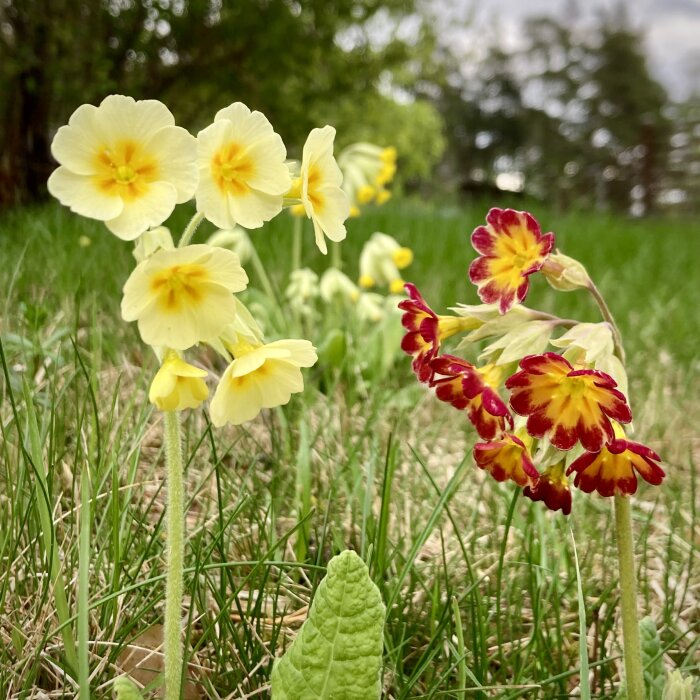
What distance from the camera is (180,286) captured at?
84cm

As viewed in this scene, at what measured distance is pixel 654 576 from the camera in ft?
5.22

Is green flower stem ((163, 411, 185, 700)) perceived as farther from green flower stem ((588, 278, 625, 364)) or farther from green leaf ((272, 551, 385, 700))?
green flower stem ((588, 278, 625, 364))

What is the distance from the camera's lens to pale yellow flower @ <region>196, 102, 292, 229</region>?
850mm

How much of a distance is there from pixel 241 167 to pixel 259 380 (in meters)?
0.24

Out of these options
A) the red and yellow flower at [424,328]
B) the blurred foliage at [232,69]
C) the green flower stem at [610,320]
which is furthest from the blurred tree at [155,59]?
the green flower stem at [610,320]

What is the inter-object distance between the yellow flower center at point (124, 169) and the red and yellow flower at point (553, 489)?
0.54 m

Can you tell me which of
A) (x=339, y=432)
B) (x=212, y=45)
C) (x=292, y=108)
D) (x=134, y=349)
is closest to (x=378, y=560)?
(x=339, y=432)

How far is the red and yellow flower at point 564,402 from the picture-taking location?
2.92 feet

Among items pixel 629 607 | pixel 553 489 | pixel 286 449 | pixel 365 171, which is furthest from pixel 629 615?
pixel 365 171

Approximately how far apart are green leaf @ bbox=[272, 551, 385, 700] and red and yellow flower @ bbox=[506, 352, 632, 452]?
250mm

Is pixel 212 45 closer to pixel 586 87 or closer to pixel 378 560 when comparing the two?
pixel 378 560

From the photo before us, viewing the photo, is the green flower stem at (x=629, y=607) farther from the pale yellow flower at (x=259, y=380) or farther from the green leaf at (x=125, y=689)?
the green leaf at (x=125, y=689)

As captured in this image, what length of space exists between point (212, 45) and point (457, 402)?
5292 mm

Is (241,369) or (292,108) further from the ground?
(292,108)
